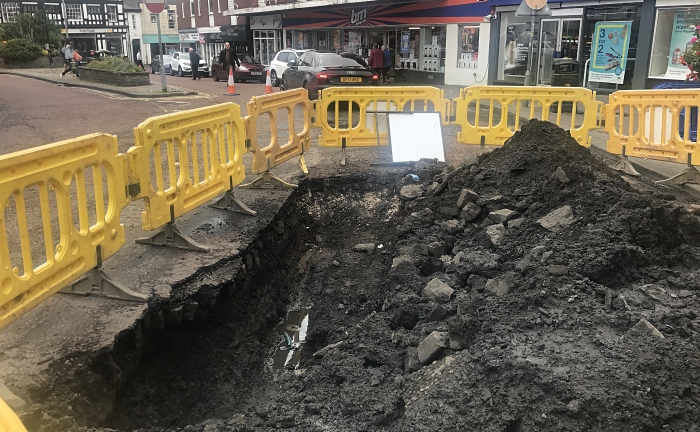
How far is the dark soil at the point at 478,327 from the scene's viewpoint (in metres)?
2.94

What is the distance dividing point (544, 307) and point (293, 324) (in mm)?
2574

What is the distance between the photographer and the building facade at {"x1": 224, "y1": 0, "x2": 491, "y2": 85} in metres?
24.9

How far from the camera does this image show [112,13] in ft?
232

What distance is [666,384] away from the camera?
2.86 metres

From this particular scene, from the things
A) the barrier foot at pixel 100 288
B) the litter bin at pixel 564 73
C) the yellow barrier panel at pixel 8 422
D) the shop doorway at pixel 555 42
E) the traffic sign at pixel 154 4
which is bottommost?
the barrier foot at pixel 100 288

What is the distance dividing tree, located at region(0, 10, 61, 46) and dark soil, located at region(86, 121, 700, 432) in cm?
4911

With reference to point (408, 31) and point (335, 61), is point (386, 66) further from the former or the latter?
point (335, 61)

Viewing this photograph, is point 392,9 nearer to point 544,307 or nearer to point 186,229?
point 186,229

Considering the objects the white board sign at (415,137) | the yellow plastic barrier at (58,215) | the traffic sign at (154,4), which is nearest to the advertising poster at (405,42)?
the traffic sign at (154,4)

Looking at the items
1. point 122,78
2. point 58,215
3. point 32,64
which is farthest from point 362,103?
point 32,64

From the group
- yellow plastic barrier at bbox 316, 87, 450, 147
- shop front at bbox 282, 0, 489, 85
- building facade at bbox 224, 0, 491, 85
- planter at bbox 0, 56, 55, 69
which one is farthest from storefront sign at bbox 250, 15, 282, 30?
yellow plastic barrier at bbox 316, 87, 450, 147

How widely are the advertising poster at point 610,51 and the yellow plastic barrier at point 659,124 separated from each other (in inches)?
393

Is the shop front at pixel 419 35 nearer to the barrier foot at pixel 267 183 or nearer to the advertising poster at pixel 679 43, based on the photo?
the advertising poster at pixel 679 43

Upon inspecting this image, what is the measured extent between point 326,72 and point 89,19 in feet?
205
